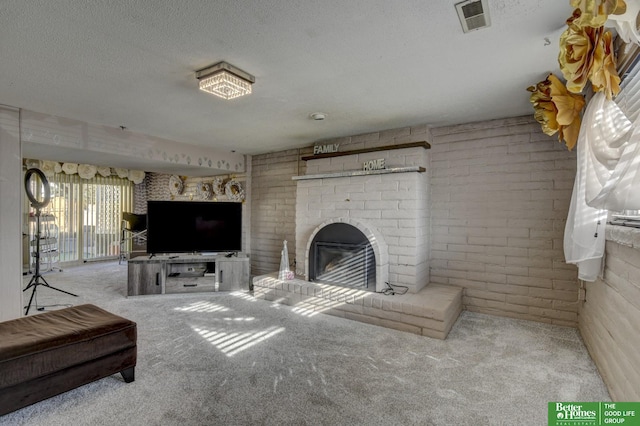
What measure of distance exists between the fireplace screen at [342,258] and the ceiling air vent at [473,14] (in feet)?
7.80

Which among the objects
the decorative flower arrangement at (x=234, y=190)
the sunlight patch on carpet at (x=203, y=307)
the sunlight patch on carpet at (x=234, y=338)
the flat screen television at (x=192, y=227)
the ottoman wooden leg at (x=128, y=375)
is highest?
the decorative flower arrangement at (x=234, y=190)

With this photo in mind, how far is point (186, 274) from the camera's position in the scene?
4469 mm

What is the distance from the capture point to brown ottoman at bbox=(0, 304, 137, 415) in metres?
1.64

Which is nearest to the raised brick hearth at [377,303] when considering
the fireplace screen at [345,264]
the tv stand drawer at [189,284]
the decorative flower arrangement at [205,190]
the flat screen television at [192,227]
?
the fireplace screen at [345,264]

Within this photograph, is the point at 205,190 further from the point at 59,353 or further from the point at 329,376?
the point at 329,376

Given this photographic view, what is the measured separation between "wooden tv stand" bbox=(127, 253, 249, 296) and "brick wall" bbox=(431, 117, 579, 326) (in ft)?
9.12

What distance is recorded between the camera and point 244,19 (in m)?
1.63

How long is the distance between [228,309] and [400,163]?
2.71 m

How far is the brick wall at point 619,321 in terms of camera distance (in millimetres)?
1521

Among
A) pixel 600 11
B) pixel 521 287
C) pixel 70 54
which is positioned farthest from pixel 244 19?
pixel 521 287

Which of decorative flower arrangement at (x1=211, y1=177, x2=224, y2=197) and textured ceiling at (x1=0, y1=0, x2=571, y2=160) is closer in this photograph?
textured ceiling at (x1=0, y1=0, x2=571, y2=160)

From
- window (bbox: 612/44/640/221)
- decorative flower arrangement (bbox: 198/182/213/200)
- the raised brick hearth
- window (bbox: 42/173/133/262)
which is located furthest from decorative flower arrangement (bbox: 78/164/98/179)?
window (bbox: 612/44/640/221)

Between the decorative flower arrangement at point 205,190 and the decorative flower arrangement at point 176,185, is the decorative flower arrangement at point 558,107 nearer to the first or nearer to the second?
the decorative flower arrangement at point 205,190

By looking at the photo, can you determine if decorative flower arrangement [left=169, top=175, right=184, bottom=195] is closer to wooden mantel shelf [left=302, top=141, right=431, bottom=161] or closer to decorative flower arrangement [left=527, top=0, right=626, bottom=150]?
wooden mantel shelf [left=302, top=141, right=431, bottom=161]
